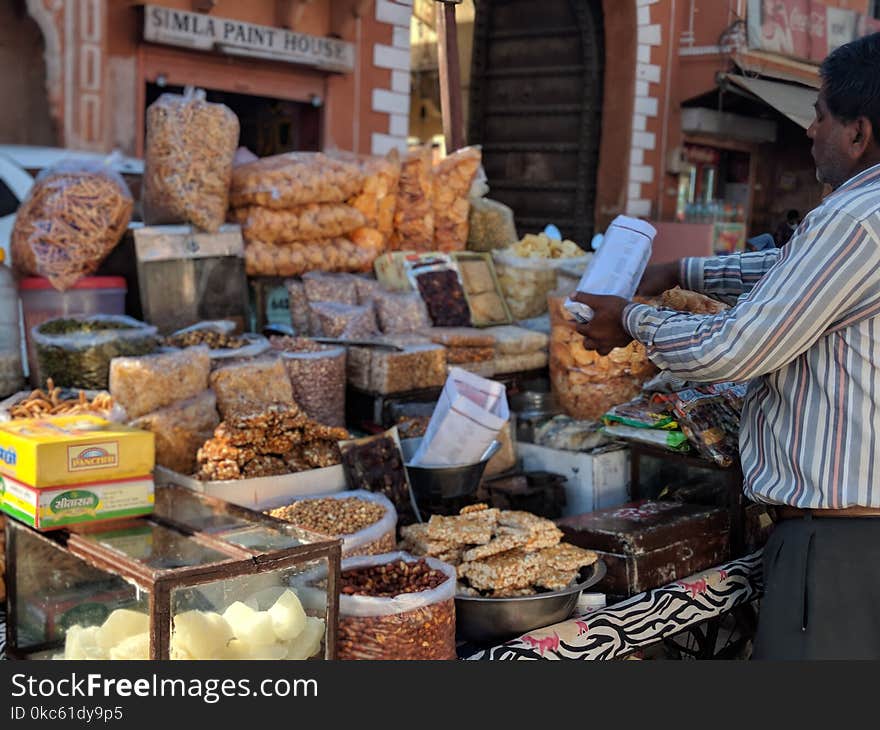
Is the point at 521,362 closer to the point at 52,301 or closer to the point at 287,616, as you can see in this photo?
the point at 52,301

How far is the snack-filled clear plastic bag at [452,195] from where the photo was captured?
3.55 m

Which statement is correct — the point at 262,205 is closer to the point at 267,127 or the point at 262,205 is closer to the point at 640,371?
the point at 640,371

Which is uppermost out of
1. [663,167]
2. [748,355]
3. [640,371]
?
[663,167]

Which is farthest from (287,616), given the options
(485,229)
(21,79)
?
(21,79)

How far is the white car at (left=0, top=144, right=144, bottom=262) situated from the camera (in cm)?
287

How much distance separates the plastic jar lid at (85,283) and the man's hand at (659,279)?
4.58ft

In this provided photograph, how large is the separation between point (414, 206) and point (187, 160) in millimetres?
942

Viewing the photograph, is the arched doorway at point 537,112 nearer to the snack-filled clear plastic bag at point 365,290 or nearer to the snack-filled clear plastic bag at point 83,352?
the snack-filled clear plastic bag at point 365,290

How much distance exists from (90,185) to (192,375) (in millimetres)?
590

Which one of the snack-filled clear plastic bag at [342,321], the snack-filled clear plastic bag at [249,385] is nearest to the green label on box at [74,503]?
the snack-filled clear plastic bag at [249,385]

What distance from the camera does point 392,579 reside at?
5.61 feet

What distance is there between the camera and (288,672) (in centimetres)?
140

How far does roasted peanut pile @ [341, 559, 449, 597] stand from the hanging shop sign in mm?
4256

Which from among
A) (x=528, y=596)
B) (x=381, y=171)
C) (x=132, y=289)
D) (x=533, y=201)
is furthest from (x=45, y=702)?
(x=533, y=201)
